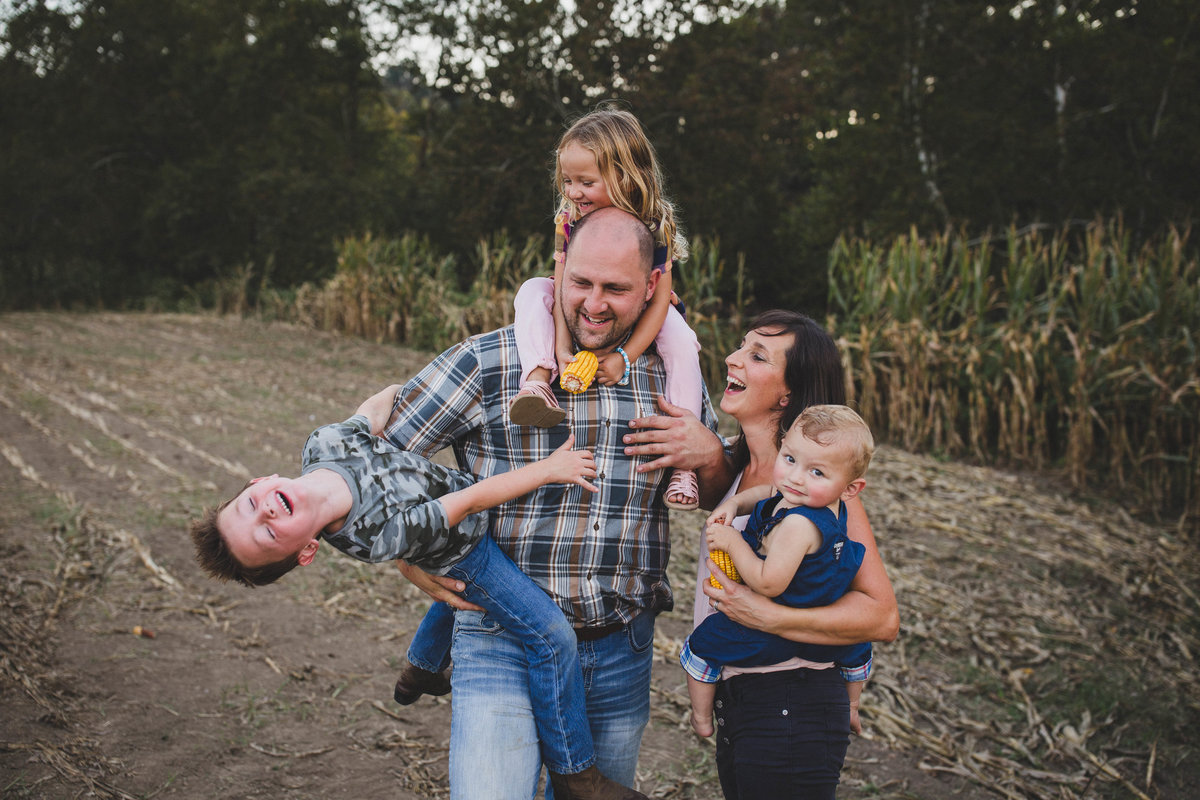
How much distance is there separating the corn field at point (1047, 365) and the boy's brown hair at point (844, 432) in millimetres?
5291

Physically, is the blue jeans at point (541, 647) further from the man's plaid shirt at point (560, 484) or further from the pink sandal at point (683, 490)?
the pink sandal at point (683, 490)

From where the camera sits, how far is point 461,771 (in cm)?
194

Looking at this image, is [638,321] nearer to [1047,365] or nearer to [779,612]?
[779,612]

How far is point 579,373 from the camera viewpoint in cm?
216

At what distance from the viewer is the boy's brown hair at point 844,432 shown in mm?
1905

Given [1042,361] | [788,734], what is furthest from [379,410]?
[1042,361]

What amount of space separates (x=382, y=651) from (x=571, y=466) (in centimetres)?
271

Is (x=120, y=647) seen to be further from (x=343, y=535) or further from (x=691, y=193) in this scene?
(x=691, y=193)

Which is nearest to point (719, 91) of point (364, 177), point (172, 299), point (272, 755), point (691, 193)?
point (691, 193)

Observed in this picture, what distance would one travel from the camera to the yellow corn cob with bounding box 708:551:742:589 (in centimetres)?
205

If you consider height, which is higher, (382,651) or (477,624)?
(477,624)

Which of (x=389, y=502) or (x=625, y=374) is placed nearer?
(x=389, y=502)

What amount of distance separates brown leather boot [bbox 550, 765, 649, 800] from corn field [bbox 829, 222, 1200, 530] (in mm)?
5478

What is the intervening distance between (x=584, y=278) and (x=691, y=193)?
16690 mm
